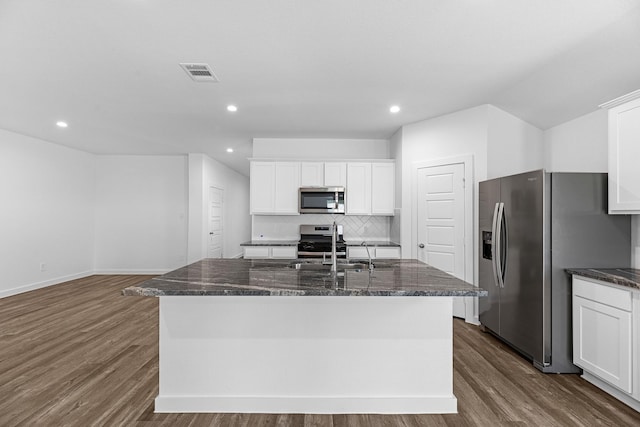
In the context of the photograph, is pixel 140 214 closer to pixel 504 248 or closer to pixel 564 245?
pixel 504 248

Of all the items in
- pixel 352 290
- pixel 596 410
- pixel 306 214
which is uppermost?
pixel 306 214

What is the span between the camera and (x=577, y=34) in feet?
7.87

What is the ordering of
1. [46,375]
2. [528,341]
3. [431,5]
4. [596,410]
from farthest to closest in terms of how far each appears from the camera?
[528,341] < [46,375] < [596,410] < [431,5]

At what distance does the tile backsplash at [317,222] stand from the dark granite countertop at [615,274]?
2.99 m

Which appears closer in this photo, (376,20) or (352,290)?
(352,290)

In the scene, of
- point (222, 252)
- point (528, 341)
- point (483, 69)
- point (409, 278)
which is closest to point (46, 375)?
point (409, 278)

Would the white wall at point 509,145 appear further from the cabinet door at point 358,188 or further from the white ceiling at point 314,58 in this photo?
the cabinet door at point 358,188

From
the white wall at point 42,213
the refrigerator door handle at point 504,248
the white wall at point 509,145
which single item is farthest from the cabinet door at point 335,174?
the white wall at point 42,213

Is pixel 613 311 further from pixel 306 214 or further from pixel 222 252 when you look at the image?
pixel 222 252

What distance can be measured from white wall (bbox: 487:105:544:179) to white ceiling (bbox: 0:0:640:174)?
0.15m

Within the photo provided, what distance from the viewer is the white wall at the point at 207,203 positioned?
6766 mm

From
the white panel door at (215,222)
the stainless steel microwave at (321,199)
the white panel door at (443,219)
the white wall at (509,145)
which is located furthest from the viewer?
the white panel door at (215,222)

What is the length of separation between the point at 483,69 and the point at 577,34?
28.0 inches

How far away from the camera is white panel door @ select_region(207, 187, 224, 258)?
7359 millimetres
